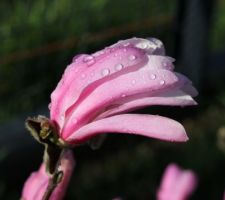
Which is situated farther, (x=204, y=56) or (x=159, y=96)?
(x=204, y=56)

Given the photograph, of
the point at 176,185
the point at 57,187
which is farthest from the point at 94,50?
the point at 57,187

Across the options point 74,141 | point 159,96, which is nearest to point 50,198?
point 74,141

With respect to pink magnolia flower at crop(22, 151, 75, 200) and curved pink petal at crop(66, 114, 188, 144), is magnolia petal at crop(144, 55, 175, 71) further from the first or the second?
pink magnolia flower at crop(22, 151, 75, 200)

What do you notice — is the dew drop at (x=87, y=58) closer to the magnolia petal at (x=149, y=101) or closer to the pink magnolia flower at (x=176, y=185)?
the magnolia petal at (x=149, y=101)

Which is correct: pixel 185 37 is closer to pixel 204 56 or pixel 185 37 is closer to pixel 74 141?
pixel 204 56

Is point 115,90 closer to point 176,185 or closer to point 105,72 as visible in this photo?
point 105,72

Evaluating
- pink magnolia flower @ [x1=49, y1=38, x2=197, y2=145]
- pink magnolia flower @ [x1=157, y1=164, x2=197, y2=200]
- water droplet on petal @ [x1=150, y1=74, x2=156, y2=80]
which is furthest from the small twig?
pink magnolia flower @ [x1=157, y1=164, x2=197, y2=200]

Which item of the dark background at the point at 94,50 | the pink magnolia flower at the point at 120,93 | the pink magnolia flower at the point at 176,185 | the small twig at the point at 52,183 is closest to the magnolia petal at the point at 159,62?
the pink magnolia flower at the point at 120,93
